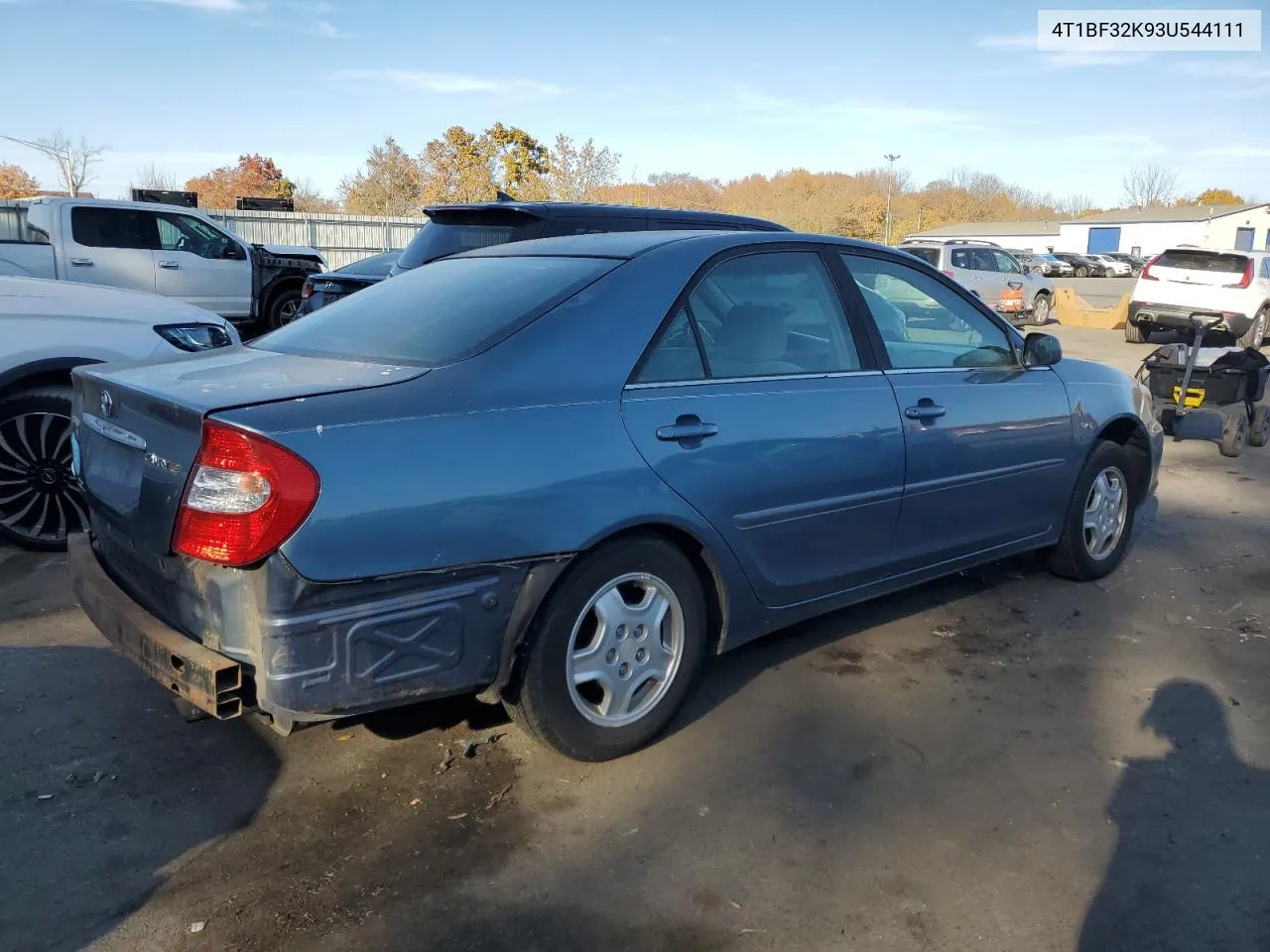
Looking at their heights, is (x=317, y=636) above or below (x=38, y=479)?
above

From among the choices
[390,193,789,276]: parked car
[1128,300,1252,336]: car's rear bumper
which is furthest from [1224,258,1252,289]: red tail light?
[390,193,789,276]: parked car

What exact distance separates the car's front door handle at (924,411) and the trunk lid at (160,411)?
1972 mm

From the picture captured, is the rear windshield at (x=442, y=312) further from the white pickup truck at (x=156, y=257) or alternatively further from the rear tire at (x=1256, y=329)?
the rear tire at (x=1256, y=329)

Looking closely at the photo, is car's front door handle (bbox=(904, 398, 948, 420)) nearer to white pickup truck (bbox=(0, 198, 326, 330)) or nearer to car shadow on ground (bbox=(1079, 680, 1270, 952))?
car shadow on ground (bbox=(1079, 680, 1270, 952))

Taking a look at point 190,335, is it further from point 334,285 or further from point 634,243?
point 334,285

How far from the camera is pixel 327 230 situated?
2406 centimetres

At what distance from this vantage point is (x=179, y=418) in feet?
8.77

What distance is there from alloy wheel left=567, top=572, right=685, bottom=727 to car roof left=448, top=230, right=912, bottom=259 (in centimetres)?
115

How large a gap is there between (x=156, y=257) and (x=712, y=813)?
11.6 m

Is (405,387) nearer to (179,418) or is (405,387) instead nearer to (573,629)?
(179,418)

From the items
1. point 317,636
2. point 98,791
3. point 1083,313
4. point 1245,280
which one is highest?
point 1245,280

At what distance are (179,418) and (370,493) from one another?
0.59 metres

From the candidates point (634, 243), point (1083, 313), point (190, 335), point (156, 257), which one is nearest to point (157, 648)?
point (634, 243)

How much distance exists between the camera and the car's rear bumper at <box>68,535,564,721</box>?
252 centimetres
